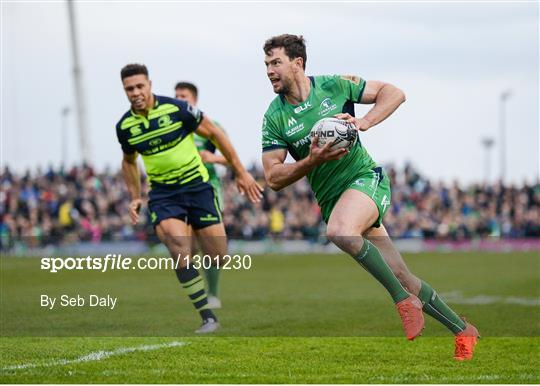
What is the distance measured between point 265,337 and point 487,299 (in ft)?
20.2

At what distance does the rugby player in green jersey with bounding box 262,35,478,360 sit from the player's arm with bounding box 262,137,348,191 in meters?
0.01

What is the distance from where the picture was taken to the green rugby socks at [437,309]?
908 cm

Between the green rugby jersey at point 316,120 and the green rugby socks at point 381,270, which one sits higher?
the green rugby jersey at point 316,120

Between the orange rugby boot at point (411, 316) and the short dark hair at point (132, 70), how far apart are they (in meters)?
4.11

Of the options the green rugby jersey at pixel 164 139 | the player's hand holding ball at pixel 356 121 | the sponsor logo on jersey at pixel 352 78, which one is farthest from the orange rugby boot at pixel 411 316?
the green rugby jersey at pixel 164 139

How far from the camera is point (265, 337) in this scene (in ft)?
35.1

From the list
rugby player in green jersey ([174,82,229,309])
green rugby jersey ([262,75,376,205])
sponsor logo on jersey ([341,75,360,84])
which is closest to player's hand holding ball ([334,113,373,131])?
green rugby jersey ([262,75,376,205])

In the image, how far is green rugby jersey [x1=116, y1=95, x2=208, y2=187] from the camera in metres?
11.5

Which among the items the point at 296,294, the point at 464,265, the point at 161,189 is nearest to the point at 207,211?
the point at 161,189

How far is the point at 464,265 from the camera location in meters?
26.0

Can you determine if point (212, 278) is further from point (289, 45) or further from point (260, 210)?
point (260, 210)

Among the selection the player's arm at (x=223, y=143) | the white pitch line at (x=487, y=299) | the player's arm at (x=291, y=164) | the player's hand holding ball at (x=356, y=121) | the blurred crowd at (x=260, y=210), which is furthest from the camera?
the blurred crowd at (x=260, y=210)

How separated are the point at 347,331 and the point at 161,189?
2568 mm

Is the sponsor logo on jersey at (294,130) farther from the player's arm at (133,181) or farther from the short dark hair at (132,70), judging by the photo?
the player's arm at (133,181)
